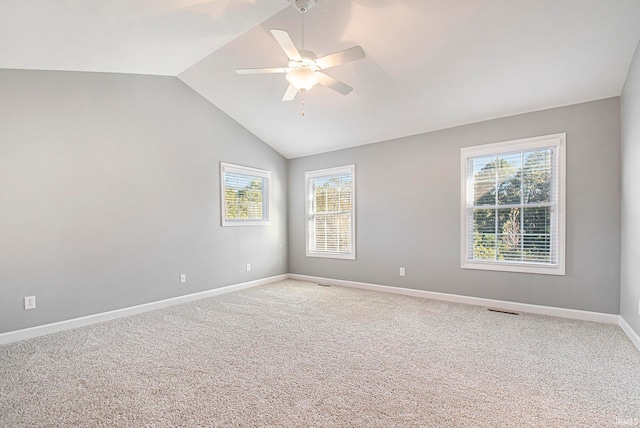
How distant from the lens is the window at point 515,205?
368 centimetres

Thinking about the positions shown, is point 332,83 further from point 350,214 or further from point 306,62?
point 350,214

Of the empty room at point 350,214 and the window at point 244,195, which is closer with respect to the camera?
the empty room at point 350,214

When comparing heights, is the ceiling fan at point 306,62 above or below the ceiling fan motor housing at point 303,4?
below

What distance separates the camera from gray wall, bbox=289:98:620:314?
3.40 metres

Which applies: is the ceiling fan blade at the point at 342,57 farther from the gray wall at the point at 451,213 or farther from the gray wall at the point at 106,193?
the gray wall at the point at 106,193

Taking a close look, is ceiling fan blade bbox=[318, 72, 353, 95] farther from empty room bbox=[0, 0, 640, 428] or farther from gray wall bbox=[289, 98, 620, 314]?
gray wall bbox=[289, 98, 620, 314]

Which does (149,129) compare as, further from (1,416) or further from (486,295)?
(486,295)

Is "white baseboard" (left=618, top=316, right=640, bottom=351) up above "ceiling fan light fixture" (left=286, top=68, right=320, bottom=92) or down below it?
below

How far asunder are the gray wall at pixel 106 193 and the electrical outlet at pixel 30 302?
39 millimetres

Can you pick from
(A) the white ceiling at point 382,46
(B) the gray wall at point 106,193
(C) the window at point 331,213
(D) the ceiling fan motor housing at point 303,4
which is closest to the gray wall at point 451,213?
(C) the window at point 331,213

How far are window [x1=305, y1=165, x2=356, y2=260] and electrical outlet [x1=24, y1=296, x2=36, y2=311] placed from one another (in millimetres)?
3888

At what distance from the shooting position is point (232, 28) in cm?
310

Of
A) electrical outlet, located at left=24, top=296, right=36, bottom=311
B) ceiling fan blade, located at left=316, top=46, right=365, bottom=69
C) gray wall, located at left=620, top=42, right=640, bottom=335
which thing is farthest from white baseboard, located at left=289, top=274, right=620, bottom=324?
electrical outlet, located at left=24, top=296, right=36, bottom=311

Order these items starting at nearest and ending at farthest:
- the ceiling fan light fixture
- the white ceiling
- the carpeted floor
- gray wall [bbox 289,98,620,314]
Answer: the carpeted floor
the white ceiling
the ceiling fan light fixture
gray wall [bbox 289,98,620,314]
